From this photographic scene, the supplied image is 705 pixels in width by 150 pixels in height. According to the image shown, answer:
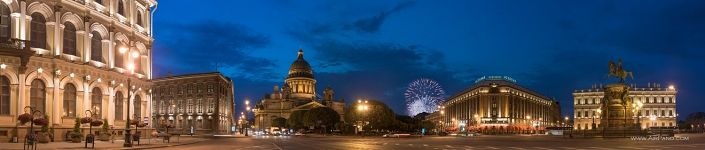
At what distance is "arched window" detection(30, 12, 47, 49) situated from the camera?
49.2m

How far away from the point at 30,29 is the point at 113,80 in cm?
1134

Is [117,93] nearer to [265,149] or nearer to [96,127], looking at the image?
[96,127]

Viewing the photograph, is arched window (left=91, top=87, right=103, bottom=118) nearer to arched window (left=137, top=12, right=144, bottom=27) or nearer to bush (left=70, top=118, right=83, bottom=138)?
bush (left=70, top=118, right=83, bottom=138)

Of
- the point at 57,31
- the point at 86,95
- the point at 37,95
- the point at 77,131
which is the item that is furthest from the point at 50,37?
the point at 77,131

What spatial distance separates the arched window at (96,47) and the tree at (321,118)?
9449cm

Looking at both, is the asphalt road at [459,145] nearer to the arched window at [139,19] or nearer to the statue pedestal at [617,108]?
the arched window at [139,19]

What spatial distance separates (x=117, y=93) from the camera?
61.2 metres

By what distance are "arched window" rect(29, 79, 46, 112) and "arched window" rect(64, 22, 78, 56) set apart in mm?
4028

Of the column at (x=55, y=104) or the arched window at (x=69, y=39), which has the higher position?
the arched window at (x=69, y=39)

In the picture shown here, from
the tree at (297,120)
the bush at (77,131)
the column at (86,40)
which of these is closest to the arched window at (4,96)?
the bush at (77,131)

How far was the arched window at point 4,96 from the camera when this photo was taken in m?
46.6

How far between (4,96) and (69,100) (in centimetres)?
687

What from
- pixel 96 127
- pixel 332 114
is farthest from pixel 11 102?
pixel 332 114

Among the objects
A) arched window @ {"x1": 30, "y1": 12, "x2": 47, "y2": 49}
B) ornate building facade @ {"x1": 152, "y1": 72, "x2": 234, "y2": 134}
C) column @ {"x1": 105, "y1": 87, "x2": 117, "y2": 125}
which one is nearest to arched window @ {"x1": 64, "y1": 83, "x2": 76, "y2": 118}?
arched window @ {"x1": 30, "y1": 12, "x2": 47, "y2": 49}
